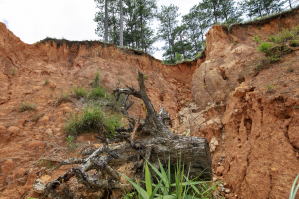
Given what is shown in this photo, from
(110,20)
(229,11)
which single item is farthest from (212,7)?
(110,20)

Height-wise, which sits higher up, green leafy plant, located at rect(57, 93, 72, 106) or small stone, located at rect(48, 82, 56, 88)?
small stone, located at rect(48, 82, 56, 88)

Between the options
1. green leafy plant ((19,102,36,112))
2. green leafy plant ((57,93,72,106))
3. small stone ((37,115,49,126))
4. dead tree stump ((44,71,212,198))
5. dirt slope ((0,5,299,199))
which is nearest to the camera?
dead tree stump ((44,71,212,198))

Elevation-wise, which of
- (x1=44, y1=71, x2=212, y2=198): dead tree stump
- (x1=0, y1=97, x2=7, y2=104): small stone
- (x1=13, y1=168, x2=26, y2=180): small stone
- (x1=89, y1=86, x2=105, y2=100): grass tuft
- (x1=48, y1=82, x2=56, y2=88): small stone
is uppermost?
(x1=48, y1=82, x2=56, y2=88): small stone

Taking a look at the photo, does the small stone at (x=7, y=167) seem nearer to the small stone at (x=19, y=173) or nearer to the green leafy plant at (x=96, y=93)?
the small stone at (x=19, y=173)

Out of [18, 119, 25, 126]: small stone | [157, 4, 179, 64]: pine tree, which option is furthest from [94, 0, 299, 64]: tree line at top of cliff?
[18, 119, 25, 126]: small stone

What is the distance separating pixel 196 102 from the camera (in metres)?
6.82

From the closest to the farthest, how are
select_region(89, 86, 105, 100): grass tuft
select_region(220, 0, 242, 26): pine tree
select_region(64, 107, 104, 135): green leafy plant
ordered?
select_region(64, 107, 104, 135): green leafy plant < select_region(89, 86, 105, 100): grass tuft < select_region(220, 0, 242, 26): pine tree

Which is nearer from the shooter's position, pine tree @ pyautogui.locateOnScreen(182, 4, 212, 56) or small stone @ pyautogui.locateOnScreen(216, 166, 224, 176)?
small stone @ pyautogui.locateOnScreen(216, 166, 224, 176)

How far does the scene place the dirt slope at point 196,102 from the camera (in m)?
2.88

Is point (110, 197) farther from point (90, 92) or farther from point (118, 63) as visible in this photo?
point (118, 63)

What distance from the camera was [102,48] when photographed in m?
8.98

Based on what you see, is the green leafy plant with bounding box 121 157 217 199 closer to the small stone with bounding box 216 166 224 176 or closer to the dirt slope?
the dirt slope

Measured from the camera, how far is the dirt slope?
9.46ft

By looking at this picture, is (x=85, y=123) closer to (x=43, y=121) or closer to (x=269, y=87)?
(x=43, y=121)
